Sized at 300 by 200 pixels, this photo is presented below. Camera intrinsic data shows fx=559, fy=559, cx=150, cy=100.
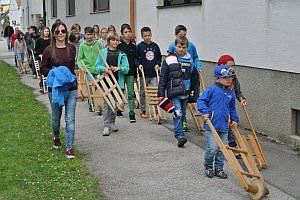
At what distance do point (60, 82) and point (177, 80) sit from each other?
183 centimetres

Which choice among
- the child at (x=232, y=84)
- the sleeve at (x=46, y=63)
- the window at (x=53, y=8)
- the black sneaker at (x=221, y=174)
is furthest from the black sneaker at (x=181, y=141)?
the window at (x=53, y=8)

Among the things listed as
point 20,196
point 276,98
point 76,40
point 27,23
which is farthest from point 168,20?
point 27,23

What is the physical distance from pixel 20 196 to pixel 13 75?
50.3 feet

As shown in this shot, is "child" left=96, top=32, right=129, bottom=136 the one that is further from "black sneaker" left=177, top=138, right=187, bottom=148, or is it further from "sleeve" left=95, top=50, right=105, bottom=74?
"black sneaker" left=177, top=138, right=187, bottom=148

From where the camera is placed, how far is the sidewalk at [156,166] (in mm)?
6480

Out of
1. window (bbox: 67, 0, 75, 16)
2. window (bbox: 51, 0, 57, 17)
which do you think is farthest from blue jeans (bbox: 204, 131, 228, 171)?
window (bbox: 51, 0, 57, 17)

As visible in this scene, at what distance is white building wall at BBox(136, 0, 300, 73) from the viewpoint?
8805 millimetres

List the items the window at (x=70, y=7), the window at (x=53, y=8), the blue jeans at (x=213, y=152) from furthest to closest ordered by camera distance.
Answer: the window at (x=53, y=8) → the window at (x=70, y=7) → the blue jeans at (x=213, y=152)

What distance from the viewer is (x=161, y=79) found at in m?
8.61

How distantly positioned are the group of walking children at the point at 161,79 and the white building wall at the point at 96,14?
19.8ft

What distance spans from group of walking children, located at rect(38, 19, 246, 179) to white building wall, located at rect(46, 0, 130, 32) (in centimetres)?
604

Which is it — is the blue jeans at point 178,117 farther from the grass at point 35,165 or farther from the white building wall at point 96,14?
the white building wall at point 96,14

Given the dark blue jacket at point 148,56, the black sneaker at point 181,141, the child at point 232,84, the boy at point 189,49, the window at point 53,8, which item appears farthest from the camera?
the window at point 53,8

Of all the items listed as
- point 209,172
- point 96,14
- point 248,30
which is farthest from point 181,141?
point 96,14
